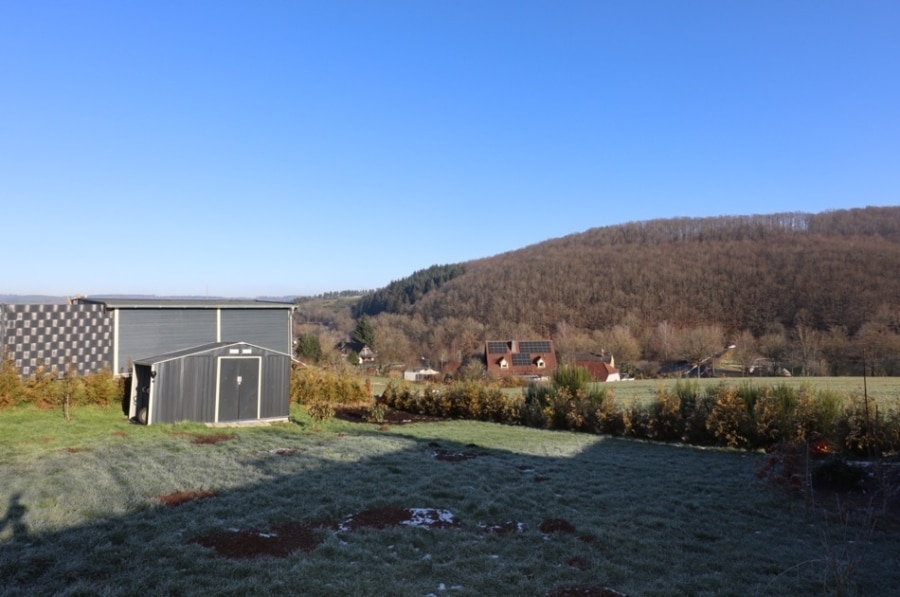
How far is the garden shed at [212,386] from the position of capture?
1273 centimetres

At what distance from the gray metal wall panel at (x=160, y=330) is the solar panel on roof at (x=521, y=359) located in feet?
128

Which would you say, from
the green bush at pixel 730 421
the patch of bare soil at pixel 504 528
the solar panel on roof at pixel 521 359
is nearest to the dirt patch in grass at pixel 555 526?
the patch of bare soil at pixel 504 528

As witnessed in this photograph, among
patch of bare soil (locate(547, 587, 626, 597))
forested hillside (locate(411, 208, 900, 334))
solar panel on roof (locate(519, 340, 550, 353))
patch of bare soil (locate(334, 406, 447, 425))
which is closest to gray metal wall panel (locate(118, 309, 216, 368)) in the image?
patch of bare soil (locate(334, 406, 447, 425))

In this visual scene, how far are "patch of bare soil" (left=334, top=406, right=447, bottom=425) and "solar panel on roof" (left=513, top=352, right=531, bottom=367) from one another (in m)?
36.9

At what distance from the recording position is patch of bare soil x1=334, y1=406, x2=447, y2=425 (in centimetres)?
1567

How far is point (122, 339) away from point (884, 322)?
5506cm

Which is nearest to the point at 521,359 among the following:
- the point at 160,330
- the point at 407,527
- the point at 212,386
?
the point at 160,330

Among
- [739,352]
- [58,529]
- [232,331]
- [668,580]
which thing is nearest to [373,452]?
[58,529]

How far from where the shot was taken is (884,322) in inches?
1900

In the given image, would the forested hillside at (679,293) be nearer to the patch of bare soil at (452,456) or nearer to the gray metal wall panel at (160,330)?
the patch of bare soil at (452,456)

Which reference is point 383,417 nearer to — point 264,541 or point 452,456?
point 452,456

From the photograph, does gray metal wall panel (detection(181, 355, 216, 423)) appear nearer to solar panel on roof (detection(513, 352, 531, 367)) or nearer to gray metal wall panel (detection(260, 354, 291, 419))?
gray metal wall panel (detection(260, 354, 291, 419))

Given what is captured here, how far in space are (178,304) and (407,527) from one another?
14.2 metres

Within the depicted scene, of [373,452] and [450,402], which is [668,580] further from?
[450,402]
